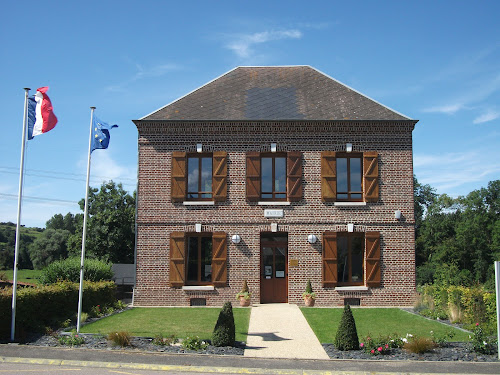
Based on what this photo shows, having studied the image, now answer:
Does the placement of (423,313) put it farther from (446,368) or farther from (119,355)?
(119,355)

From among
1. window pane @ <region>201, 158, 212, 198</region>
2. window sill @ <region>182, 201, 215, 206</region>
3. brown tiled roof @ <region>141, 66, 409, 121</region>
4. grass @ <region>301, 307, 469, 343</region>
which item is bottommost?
grass @ <region>301, 307, 469, 343</region>

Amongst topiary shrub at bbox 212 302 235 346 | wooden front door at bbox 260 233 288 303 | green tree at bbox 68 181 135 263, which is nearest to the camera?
topiary shrub at bbox 212 302 235 346

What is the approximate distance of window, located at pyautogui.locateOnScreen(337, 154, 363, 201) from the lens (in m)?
17.7

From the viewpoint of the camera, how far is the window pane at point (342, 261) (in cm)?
1742

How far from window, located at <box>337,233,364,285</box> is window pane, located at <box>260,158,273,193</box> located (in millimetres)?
3066

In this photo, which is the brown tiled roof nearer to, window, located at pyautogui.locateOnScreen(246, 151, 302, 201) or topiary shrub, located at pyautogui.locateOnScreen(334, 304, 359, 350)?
window, located at pyautogui.locateOnScreen(246, 151, 302, 201)

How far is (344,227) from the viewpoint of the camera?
17359 mm

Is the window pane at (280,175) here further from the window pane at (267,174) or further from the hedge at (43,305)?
the hedge at (43,305)

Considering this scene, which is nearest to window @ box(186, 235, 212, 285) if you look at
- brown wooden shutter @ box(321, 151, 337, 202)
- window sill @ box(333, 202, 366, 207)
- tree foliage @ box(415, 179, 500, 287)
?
brown wooden shutter @ box(321, 151, 337, 202)

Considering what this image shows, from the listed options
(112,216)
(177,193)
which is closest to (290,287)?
(177,193)

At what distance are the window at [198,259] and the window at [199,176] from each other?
4.57ft

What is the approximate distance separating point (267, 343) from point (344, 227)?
7.33 meters

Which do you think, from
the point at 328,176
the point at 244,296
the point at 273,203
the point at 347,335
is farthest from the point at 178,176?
the point at 347,335

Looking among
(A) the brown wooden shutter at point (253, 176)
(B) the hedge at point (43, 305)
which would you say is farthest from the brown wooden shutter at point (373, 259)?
(B) the hedge at point (43, 305)
